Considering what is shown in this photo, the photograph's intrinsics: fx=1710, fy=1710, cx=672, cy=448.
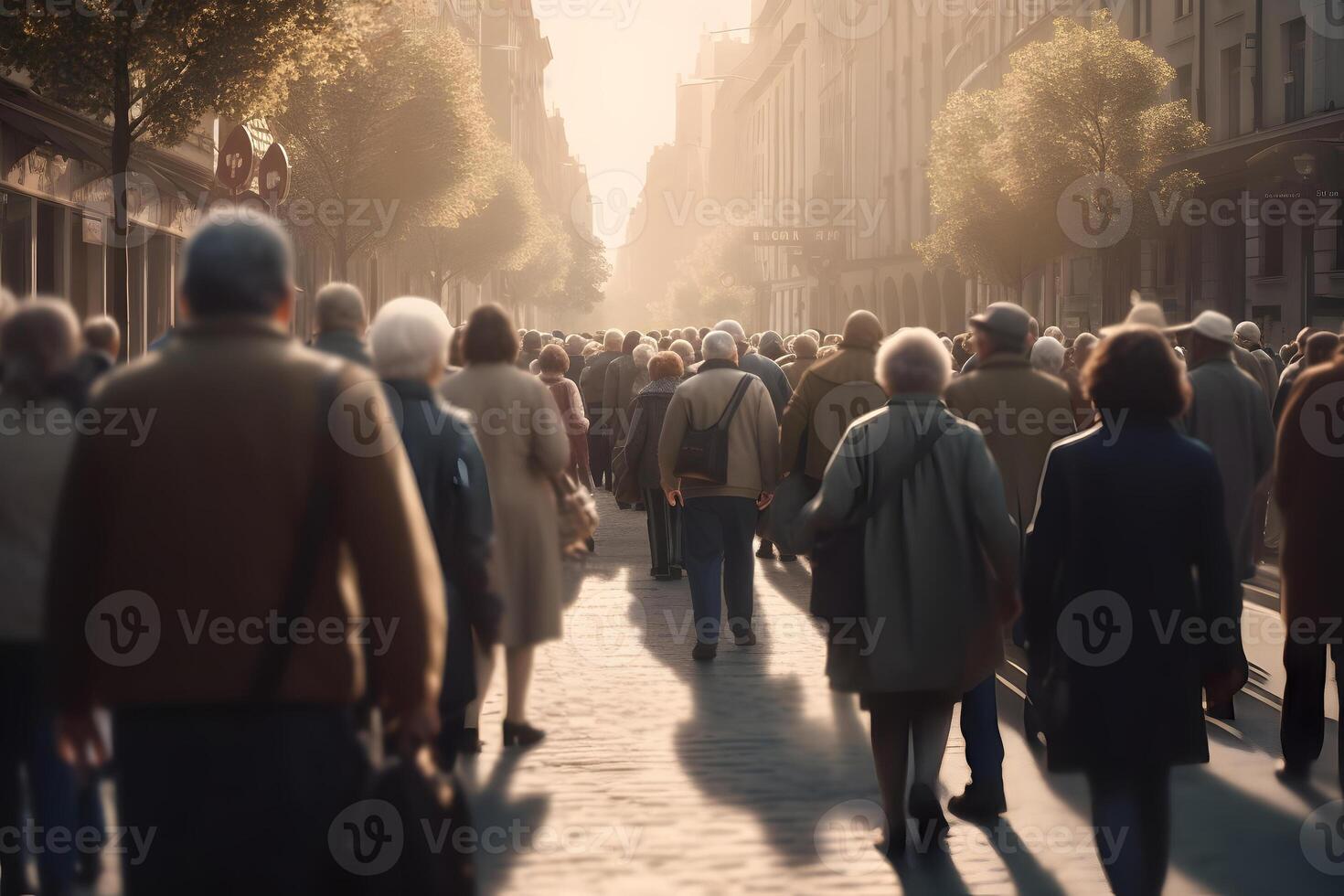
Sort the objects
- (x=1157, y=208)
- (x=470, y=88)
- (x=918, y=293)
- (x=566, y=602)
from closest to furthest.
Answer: (x=566, y=602) → (x=1157, y=208) → (x=470, y=88) → (x=918, y=293)

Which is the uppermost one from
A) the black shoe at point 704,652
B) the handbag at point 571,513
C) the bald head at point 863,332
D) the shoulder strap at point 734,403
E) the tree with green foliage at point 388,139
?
the tree with green foliage at point 388,139

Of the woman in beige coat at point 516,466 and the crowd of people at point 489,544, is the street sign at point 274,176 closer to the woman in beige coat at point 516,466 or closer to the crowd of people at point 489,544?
the crowd of people at point 489,544

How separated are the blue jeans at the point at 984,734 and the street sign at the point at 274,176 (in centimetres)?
841

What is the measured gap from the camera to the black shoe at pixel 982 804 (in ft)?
21.6

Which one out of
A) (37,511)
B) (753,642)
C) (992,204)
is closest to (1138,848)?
(37,511)

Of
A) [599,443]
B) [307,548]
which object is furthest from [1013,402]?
[599,443]

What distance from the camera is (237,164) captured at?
43.0ft

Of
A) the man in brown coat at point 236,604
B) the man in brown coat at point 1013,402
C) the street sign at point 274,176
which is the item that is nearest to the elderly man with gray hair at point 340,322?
the man in brown coat at point 1013,402

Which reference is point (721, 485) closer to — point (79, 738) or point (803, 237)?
point (79, 738)

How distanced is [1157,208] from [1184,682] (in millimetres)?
30969

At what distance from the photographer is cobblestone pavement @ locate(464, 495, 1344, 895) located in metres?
5.72

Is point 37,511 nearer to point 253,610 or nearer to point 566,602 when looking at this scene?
point 253,610

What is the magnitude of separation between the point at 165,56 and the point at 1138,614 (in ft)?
47.8

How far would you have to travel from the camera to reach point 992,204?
134 ft
